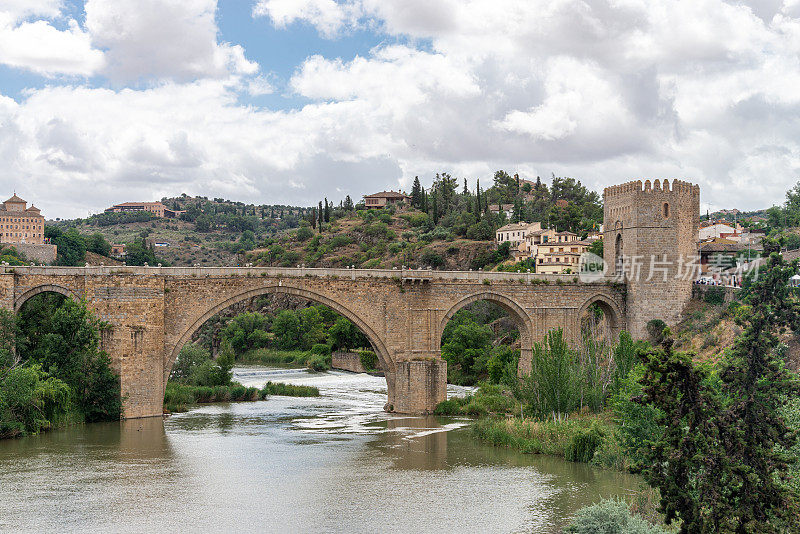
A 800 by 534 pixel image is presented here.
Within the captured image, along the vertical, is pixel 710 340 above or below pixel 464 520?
above

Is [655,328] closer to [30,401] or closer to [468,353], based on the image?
[468,353]

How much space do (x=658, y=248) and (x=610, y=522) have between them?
21.5 meters

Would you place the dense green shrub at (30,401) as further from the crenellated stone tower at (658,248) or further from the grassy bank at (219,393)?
the crenellated stone tower at (658,248)

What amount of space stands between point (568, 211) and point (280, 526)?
177 ft

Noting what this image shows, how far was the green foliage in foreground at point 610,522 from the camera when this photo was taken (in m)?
12.6

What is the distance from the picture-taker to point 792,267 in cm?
1341

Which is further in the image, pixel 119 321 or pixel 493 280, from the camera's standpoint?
pixel 493 280

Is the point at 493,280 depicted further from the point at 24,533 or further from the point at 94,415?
the point at 24,533

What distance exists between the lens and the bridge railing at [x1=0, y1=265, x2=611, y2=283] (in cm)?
2811

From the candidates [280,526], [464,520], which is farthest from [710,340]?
[280,526]

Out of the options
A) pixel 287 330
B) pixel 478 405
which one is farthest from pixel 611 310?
pixel 287 330

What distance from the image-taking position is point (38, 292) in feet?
92.8

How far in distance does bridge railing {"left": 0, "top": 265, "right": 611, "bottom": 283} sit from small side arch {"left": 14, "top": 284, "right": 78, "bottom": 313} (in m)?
0.48

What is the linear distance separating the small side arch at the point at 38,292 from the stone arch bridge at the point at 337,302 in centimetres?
3
